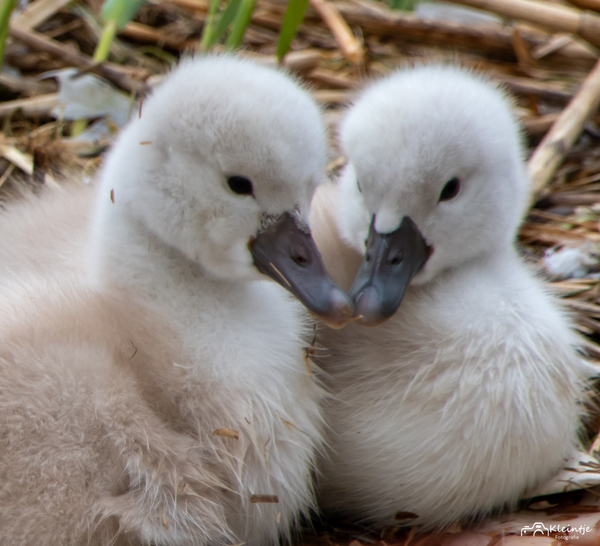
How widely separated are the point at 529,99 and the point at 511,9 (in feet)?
1.26

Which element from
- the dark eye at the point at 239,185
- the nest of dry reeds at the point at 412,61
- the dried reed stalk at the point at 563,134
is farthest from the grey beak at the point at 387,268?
the dried reed stalk at the point at 563,134

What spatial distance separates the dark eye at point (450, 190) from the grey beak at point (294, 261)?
34 centimetres

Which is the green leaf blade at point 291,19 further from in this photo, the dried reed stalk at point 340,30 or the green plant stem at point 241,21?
the dried reed stalk at point 340,30

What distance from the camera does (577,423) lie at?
6.76 feet

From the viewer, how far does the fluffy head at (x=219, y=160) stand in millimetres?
1640

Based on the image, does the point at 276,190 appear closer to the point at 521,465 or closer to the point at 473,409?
the point at 473,409

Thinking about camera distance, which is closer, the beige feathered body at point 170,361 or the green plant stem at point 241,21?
the beige feathered body at point 170,361

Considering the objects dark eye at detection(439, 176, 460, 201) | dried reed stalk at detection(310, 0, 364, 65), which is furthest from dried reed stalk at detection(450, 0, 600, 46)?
dark eye at detection(439, 176, 460, 201)

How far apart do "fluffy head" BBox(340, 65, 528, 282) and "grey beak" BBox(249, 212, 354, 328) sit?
206mm

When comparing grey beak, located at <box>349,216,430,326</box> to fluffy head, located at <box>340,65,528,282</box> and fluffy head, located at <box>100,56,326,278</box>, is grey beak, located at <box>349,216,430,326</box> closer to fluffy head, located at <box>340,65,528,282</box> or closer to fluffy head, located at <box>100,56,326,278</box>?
fluffy head, located at <box>340,65,528,282</box>

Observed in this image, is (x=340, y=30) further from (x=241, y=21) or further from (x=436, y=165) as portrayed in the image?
(x=436, y=165)

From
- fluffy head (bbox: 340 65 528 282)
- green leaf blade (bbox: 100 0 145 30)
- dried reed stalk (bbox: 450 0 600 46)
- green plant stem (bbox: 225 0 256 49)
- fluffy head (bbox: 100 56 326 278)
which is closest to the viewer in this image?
fluffy head (bbox: 100 56 326 278)

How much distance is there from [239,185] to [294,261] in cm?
19

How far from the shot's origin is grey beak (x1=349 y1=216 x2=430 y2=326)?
1737 mm
